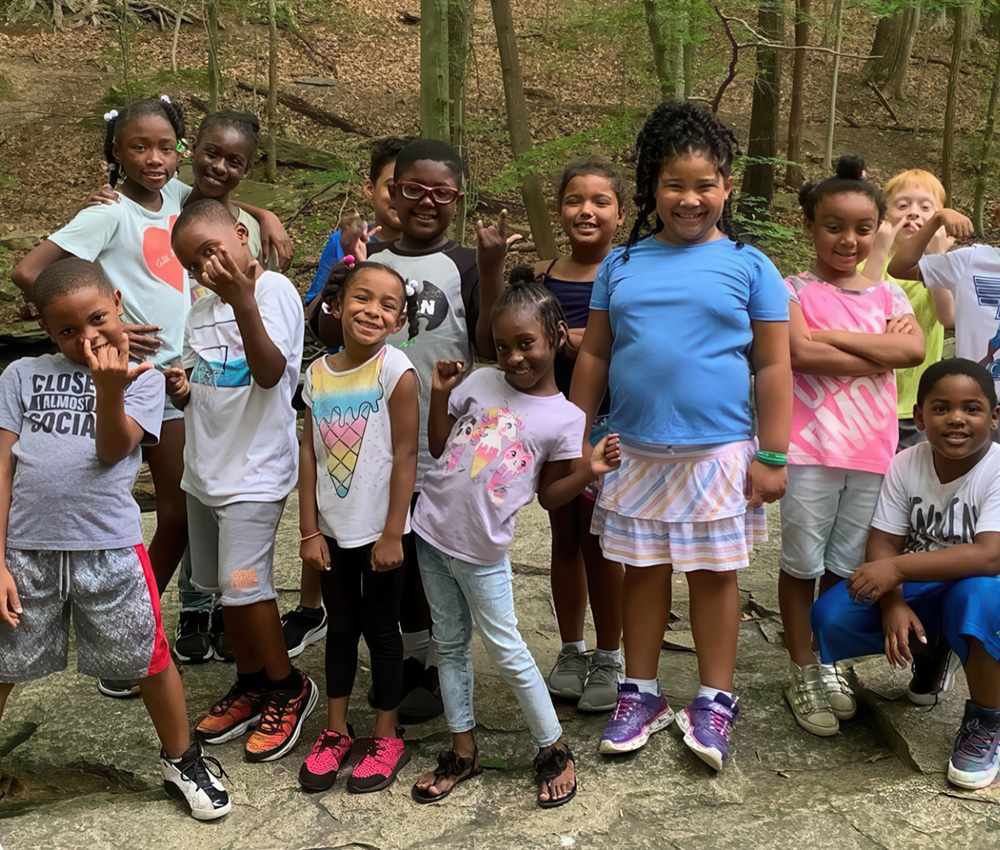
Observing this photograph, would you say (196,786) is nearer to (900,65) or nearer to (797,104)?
(797,104)

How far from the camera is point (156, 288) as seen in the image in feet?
10.2

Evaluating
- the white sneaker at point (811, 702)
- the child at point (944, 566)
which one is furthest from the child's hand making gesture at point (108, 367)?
the white sneaker at point (811, 702)

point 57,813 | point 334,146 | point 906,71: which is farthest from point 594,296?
point 906,71

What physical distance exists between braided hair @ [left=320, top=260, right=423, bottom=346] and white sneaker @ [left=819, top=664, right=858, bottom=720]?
5.50 feet

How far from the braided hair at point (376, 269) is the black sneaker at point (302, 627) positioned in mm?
1241

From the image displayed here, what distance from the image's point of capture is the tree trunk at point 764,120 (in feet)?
30.3

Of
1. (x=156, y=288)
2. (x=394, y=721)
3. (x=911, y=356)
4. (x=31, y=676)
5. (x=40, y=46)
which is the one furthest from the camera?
(x=40, y=46)

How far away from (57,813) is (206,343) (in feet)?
4.38

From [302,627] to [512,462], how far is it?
143 centimetres

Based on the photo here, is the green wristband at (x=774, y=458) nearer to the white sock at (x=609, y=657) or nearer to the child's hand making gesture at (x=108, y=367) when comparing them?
the white sock at (x=609, y=657)

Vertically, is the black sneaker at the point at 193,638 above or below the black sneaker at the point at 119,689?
above

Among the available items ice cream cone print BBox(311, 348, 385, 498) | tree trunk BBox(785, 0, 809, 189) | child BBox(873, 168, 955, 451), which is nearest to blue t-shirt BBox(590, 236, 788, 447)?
ice cream cone print BBox(311, 348, 385, 498)

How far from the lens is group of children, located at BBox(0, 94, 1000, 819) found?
7.75 feet

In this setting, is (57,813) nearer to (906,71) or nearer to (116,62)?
(116,62)
